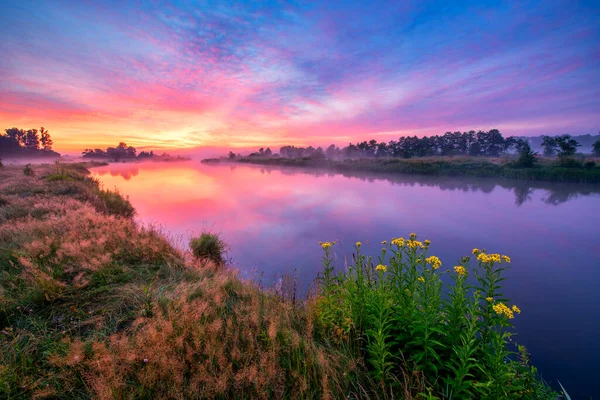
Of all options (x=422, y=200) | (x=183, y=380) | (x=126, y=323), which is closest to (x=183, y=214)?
(x=126, y=323)

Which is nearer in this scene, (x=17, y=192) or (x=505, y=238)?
(x=505, y=238)

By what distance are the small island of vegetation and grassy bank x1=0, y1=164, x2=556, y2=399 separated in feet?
148

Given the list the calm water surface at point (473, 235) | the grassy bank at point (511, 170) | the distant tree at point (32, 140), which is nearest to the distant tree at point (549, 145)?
the grassy bank at point (511, 170)

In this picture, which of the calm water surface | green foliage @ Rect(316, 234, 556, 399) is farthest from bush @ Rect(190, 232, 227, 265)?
green foliage @ Rect(316, 234, 556, 399)

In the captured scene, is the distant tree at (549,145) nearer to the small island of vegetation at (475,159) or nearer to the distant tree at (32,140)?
the small island of vegetation at (475,159)

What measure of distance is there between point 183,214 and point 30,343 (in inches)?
509

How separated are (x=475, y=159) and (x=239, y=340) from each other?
6899 cm

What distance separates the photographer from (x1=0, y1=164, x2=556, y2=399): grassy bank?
231 cm

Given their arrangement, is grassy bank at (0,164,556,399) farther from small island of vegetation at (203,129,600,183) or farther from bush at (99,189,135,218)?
small island of vegetation at (203,129,600,183)

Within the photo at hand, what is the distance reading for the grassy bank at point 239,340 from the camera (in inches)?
91.0

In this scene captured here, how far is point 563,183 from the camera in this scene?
3111cm

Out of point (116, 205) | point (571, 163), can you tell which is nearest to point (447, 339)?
point (116, 205)

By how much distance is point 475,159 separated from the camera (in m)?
55.7

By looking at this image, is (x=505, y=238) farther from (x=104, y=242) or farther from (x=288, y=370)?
(x=104, y=242)
